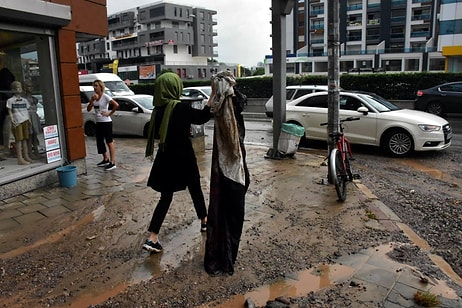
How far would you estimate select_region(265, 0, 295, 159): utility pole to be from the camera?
8.17 meters

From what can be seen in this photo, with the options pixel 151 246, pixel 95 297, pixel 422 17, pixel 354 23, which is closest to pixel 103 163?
pixel 151 246

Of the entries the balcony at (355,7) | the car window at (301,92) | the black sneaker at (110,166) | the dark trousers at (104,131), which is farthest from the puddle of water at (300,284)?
the balcony at (355,7)

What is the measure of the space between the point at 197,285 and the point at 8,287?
1.65 metres

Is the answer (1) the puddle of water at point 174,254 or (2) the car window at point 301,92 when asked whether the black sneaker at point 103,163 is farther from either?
(2) the car window at point 301,92

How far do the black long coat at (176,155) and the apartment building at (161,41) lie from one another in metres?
85.4

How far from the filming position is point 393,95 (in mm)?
19766

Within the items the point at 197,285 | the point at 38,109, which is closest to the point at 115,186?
the point at 38,109

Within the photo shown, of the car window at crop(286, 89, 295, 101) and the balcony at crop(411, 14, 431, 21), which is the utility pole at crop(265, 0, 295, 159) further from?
the balcony at crop(411, 14, 431, 21)

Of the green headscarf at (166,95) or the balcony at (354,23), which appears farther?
the balcony at (354,23)

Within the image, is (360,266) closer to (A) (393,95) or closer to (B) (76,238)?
(B) (76,238)

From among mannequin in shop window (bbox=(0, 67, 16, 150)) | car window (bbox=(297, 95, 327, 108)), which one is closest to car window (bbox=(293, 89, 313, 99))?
car window (bbox=(297, 95, 327, 108))

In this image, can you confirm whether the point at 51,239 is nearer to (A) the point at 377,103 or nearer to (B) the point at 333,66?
(B) the point at 333,66

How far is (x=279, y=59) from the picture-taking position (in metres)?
8.43

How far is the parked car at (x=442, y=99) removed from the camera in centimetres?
1540
